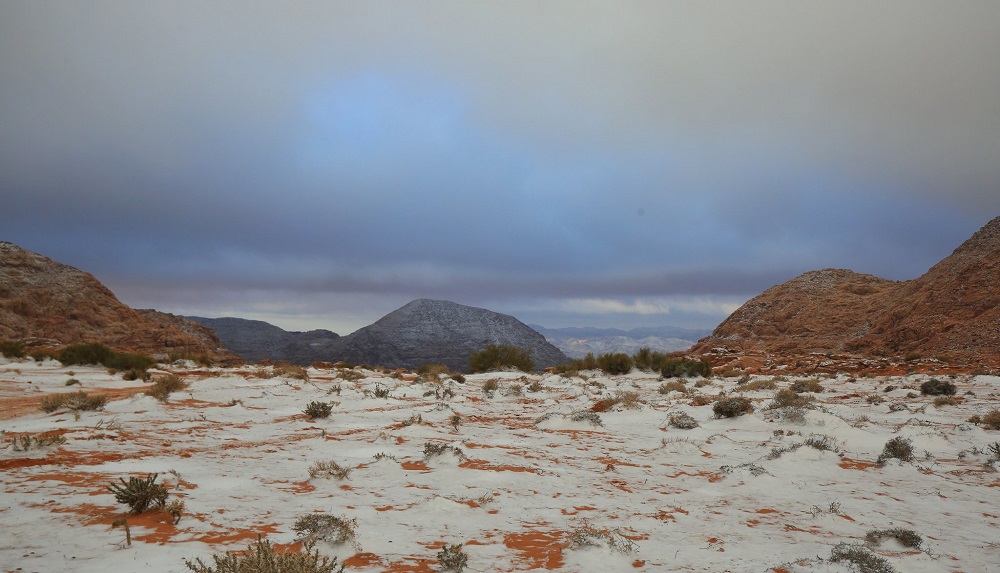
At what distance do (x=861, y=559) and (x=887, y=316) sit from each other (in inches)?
1892

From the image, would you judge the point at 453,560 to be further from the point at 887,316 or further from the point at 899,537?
the point at 887,316

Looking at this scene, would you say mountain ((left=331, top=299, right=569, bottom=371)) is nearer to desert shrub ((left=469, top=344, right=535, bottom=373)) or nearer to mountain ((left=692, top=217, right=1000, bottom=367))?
mountain ((left=692, top=217, right=1000, bottom=367))

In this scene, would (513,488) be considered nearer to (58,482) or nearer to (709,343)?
(58,482)

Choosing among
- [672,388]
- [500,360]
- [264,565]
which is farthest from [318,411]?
[500,360]

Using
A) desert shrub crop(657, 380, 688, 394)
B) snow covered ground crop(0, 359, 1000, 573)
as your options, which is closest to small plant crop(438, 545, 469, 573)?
snow covered ground crop(0, 359, 1000, 573)

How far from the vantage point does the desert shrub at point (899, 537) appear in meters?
4.95

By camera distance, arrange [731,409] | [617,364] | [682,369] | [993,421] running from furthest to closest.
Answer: [617,364], [682,369], [731,409], [993,421]

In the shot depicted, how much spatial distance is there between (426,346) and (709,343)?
3508cm

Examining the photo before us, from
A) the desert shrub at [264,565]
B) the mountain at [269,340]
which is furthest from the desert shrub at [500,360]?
the mountain at [269,340]

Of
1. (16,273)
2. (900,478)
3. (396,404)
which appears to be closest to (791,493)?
(900,478)

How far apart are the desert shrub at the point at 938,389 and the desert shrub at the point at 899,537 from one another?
14237 mm

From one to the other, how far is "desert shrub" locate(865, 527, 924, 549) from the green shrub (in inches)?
817

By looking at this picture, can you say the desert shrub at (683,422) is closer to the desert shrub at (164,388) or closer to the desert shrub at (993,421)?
the desert shrub at (993,421)

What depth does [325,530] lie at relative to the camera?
4.70 meters
